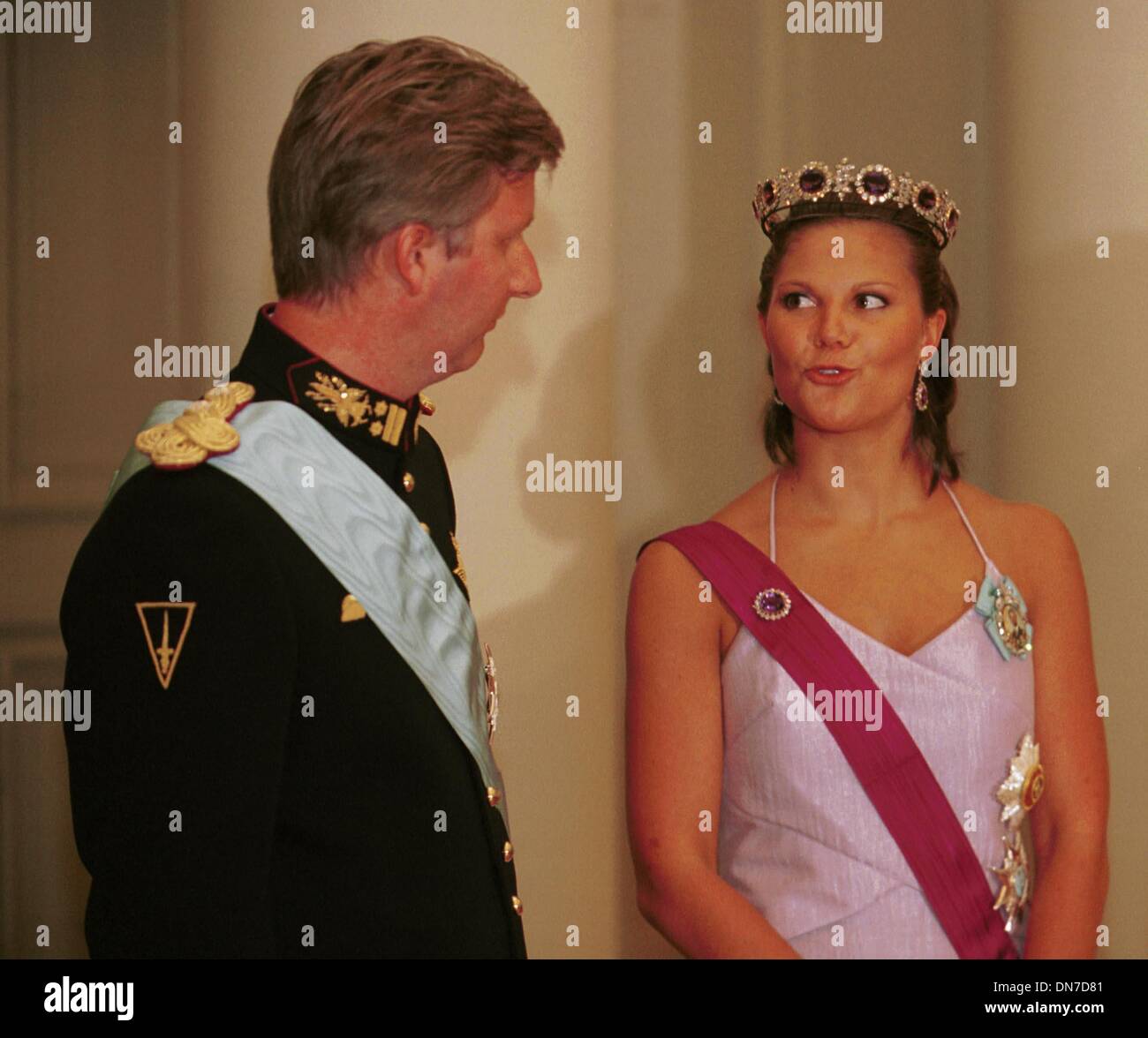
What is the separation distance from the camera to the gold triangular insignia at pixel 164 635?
3.59ft

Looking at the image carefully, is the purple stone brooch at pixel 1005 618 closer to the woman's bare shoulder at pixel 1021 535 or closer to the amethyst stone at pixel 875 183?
the woman's bare shoulder at pixel 1021 535

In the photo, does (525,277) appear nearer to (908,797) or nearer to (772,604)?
(772,604)

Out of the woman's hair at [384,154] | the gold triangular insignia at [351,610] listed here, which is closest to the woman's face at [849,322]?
the woman's hair at [384,154]

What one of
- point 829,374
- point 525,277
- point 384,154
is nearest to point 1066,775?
point 829,374

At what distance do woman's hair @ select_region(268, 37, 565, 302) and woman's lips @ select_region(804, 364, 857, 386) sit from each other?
0.39 metres

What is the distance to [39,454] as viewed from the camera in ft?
5.83

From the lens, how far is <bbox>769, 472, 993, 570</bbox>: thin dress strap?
154cm

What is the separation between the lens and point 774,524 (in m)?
1.57

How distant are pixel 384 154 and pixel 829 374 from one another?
517mm

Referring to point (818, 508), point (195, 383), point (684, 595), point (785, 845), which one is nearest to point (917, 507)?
point (818, 508)

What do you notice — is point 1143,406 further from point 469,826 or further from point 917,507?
point 469,826

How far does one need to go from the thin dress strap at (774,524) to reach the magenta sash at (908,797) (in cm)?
10

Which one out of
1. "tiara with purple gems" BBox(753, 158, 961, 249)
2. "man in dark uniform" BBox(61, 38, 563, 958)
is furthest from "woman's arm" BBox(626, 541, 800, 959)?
"tiara with purple gems" BBox(753, 158, 961, 249)
